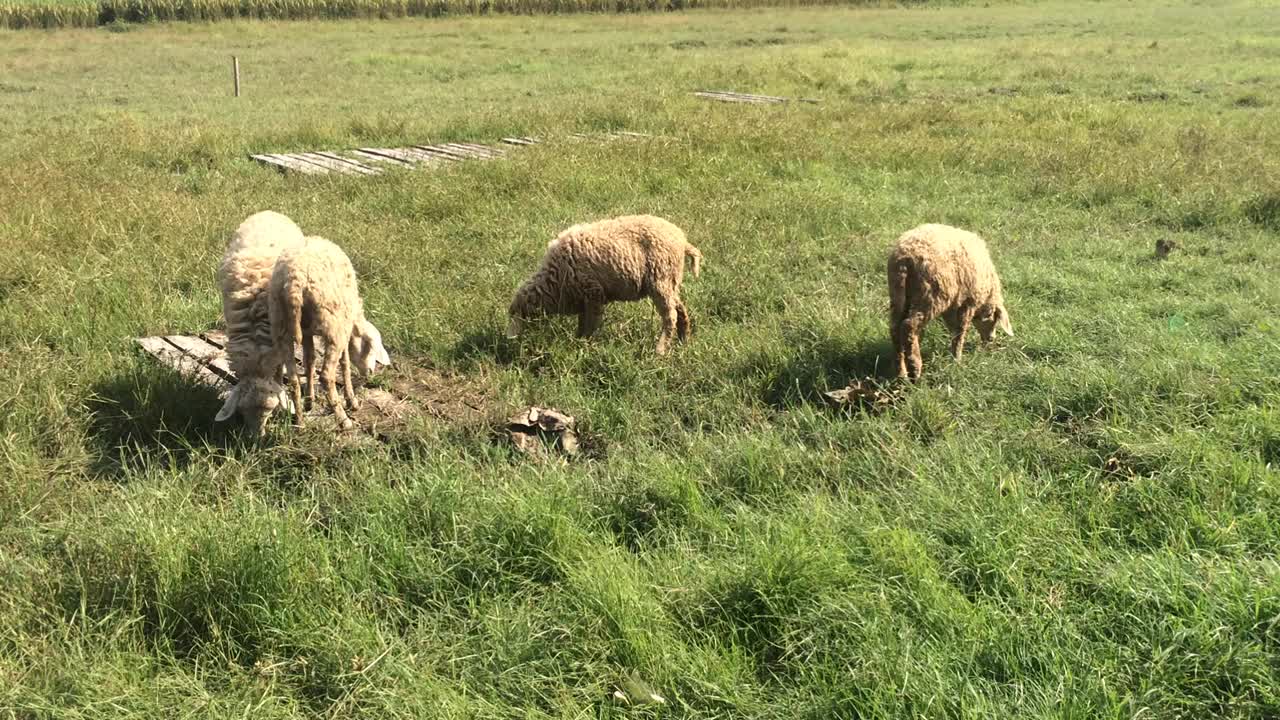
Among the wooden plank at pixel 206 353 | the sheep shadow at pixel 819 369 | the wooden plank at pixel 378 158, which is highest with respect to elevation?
the wooden plank at pixel 378 158

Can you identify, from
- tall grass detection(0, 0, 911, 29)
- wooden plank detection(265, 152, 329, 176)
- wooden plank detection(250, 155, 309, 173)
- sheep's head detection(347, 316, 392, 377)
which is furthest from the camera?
tall grass detection(0, 0, 911, 29)

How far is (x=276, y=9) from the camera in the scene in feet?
136

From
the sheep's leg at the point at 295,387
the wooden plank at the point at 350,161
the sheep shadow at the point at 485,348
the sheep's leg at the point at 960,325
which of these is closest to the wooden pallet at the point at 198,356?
the sheep's leg at the point at 295,387

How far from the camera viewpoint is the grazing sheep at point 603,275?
5.45m

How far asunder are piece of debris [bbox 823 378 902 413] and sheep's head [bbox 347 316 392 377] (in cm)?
256

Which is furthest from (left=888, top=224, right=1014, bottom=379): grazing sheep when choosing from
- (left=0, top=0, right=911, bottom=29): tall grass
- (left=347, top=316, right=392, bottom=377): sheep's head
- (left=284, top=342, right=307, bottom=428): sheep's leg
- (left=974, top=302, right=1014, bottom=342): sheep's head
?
(left=0, top=0, right=911, bottom=29): tall grass

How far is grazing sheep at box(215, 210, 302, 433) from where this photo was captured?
4301 mm

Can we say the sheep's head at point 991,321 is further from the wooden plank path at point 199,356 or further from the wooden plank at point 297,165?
the wooden plank at point 297,165

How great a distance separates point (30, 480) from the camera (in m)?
3.76

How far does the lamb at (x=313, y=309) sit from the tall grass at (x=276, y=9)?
42.3 m

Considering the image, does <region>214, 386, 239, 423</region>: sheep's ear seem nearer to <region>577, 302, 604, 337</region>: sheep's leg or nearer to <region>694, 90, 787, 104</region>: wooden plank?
<region>577, 302, 604, 337</region>: sheep's leg

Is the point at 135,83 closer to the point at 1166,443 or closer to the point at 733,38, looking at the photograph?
the point at 733,38

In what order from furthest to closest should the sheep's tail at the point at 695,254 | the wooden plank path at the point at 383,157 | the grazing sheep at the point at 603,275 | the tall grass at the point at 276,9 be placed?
the tall grass at the point at 276,9
the wooden plank path at the point at 383,157
the sheep's tail at the point at 695,254
the grazing sheep at the point at 603,275

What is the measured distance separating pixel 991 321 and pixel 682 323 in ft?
6.53
